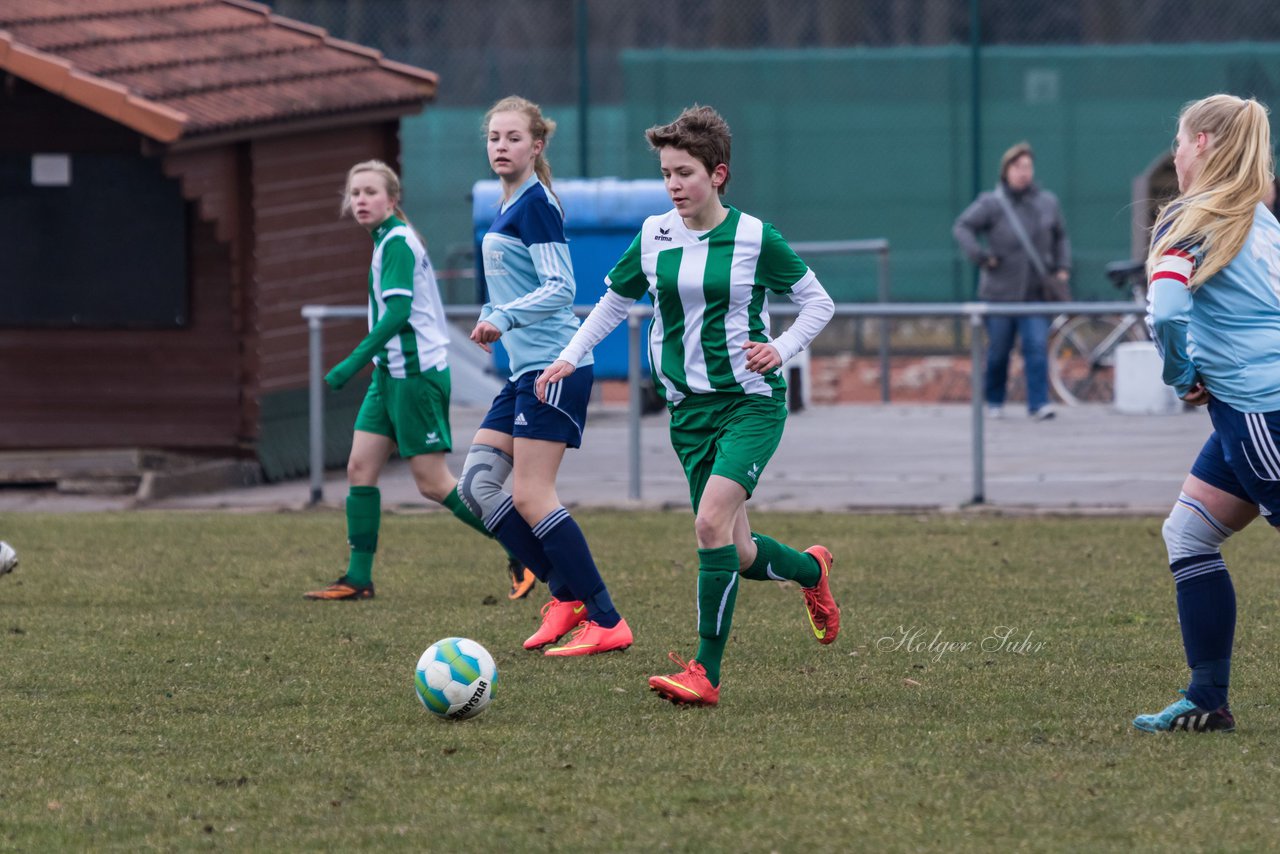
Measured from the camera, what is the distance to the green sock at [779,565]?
630 centimetres

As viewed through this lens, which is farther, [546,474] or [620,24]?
[620,24]

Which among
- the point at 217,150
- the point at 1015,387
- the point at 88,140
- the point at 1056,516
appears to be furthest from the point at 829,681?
the point at 1015,387

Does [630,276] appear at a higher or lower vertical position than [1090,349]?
higher

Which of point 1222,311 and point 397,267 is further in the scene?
point 397,267

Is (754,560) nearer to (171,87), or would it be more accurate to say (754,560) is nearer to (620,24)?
(171,87)

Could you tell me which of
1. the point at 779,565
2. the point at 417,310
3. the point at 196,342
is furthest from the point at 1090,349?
the point at 779,565

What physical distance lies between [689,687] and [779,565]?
723 mm

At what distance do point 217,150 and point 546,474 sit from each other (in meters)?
6.11

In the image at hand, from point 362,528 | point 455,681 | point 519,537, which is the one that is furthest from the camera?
point 362,528

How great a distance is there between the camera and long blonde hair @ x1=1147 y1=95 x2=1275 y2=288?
4980 millimetres

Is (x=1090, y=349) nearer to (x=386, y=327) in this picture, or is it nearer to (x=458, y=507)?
(x=458, y=507)

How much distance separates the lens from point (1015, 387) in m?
18.3

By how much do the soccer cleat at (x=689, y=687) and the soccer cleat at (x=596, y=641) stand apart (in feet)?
2.89

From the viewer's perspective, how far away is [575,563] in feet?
22.0
